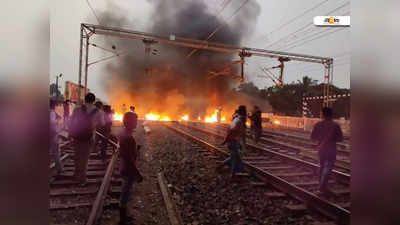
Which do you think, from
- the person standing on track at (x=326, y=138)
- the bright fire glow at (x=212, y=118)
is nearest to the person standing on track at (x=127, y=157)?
the person standing on track at (x=326, y=138)

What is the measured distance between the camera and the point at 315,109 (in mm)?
20641

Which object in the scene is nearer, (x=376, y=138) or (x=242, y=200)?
(x=376, y=138)

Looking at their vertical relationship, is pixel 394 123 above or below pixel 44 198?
above

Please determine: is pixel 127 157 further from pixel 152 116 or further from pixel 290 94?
pixel 152 116

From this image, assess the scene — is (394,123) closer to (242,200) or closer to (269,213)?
(269,213)

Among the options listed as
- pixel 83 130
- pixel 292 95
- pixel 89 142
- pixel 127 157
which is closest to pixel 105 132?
pixel 89 142

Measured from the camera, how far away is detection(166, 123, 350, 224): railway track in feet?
13.6

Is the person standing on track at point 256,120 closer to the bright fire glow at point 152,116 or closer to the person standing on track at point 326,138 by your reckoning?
the person standing on track at point 326,138

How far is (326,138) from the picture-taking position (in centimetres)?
471

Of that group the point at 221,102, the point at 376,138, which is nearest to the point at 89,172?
the point at 376,138

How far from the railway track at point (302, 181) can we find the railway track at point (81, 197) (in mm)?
3294

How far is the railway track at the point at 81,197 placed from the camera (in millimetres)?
3870

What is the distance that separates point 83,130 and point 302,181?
494cm

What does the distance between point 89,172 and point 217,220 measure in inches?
148
